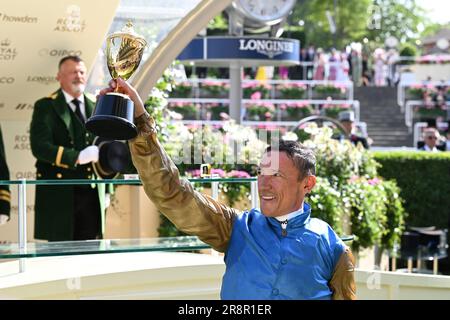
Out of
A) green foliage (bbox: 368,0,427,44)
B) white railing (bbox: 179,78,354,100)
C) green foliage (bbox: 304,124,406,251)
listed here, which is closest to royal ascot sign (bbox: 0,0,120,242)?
green foliage (bbox: 304,124,406,251)

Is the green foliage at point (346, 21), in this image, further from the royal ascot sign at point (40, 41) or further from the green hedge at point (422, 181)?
the royal ascot sign at point (40, 41)

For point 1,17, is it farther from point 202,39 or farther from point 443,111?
point 443,111

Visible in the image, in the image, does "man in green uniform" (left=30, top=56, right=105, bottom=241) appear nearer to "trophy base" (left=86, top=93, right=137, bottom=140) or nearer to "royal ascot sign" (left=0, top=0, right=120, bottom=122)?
"royal ascot sign" (left=0, top=0, right=120, bottom=122)

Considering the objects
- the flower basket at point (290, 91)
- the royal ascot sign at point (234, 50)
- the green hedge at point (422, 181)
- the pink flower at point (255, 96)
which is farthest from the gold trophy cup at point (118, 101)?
the flower basket at point (290, 91)

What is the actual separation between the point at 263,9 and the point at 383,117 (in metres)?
12.7

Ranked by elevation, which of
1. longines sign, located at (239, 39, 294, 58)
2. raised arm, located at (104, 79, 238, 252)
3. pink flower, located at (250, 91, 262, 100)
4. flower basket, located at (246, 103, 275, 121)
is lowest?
raised arm, located at (104, 79, 238, 252)

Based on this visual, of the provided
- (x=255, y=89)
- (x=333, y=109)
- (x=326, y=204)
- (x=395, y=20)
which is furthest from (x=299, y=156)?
(x=395, y=20)

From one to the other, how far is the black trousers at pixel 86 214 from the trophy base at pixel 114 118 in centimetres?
378

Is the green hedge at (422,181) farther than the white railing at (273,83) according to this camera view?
No

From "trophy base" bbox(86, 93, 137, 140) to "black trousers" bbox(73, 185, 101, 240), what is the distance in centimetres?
378

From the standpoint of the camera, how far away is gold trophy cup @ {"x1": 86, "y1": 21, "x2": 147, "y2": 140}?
3215mm

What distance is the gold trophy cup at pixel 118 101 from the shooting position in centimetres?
321

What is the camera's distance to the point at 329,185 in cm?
989
